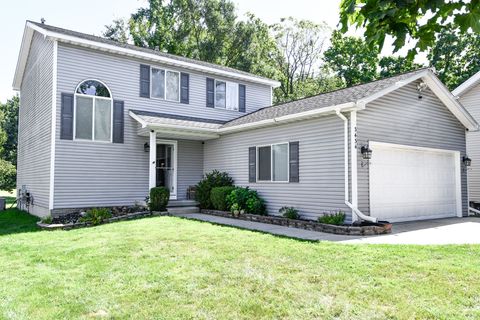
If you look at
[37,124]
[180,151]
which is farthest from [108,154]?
[37,124]

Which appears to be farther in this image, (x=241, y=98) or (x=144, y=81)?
(x=241, y=98)

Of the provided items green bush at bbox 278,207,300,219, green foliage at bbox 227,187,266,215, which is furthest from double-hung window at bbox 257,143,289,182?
green bush at bbox 278,207,300,219

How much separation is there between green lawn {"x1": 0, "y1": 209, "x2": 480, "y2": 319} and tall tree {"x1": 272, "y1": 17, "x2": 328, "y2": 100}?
26900 mm

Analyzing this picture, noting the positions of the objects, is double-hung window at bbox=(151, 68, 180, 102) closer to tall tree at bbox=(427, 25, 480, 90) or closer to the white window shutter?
the white window shutter

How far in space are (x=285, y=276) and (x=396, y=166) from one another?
699 cm

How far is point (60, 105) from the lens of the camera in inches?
440

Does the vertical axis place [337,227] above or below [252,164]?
below

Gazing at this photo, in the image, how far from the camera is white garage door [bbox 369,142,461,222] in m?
9.67

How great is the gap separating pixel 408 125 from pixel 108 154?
9684mm

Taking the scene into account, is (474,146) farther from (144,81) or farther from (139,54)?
(139,54)

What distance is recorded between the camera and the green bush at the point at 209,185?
12.6 metres

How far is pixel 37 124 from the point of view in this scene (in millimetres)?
13258

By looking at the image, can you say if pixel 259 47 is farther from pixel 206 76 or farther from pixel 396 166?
pixel 396 166

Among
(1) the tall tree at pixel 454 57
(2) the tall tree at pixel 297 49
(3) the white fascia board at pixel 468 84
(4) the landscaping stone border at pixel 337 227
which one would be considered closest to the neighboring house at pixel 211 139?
(4) the landscaping stone border at pixel 337 227
